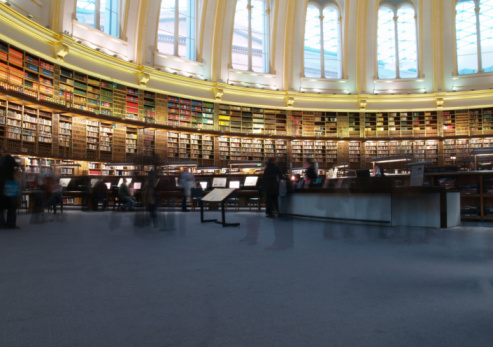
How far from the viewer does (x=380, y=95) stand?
1585 centimetres

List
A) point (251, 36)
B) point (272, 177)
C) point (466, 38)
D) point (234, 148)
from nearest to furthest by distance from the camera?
1. point (272, 177)
2. point (234, 148)
3. point (251, 36)
4. point (466, 38)

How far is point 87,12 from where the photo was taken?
11.8 meters

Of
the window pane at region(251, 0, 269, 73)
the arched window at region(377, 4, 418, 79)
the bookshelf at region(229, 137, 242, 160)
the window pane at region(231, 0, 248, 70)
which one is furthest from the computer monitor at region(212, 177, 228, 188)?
the arched window at region(377, 4, 418, 79)

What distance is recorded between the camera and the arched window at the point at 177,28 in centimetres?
1395

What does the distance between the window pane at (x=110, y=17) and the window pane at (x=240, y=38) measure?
4817 mm

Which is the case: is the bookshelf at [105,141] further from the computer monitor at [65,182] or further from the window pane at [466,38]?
the window pane at [466,38]

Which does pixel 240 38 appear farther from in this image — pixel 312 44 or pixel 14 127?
pixel 14 127

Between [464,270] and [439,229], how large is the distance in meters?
2.76

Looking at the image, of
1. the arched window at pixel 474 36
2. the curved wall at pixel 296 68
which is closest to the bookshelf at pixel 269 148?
the curved wall at pixel 296 68

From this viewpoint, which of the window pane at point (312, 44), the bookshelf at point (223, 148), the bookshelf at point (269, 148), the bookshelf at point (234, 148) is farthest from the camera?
the window pane at point (312, 44)

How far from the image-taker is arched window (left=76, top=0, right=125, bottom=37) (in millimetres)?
11688

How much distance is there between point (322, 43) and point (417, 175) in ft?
41.5

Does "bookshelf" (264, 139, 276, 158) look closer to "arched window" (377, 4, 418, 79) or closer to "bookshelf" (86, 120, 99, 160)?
"arched window" (377, 4, 418, 79)

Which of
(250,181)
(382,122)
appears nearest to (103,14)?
(250,181)
